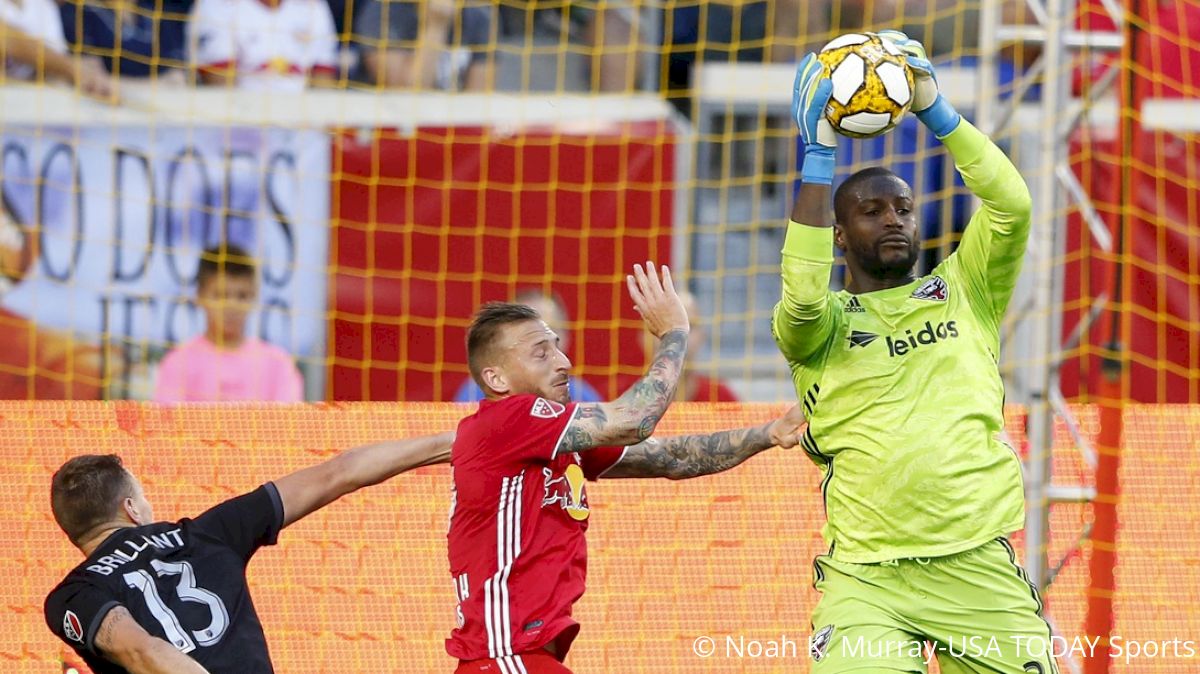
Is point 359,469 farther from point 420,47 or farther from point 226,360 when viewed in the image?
point 420,47

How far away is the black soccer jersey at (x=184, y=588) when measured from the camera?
14.7 feet

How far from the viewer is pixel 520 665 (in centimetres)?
443

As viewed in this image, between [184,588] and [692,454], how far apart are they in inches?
61.3

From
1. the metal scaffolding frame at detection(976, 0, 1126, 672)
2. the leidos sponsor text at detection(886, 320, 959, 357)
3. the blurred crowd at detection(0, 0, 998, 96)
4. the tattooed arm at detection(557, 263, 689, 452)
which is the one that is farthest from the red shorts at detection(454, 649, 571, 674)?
the blurred crowd at detection(0, 0, 998, 96)

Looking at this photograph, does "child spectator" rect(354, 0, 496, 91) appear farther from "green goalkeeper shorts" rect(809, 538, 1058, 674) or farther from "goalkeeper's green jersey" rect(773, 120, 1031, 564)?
"green goalkeeper shorts" rect(809, 538, 1058, 674)

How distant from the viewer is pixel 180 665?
4.22 metres

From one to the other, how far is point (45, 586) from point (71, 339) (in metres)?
2.66

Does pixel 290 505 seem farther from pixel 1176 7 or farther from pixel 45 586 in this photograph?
pixel 1176 7

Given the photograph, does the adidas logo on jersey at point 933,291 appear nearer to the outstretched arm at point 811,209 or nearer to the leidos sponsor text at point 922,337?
the leidos sponsor text at point 922,337

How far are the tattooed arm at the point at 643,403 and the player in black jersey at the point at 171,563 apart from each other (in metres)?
0.50

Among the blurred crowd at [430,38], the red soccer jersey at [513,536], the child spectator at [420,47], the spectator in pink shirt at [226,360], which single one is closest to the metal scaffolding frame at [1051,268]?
the red soccer jersey at [513,536]

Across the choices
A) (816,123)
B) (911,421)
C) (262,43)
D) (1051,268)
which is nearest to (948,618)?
(911,421)

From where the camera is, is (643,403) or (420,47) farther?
(420,47)

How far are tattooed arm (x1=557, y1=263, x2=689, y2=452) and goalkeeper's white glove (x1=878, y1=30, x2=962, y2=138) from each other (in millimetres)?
849
